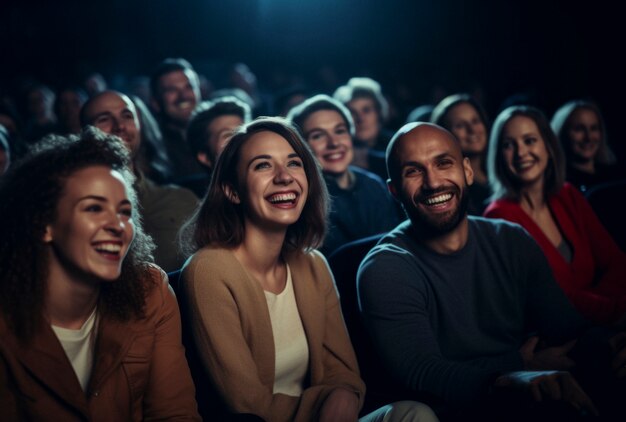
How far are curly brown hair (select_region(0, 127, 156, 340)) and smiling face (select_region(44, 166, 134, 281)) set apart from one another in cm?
2

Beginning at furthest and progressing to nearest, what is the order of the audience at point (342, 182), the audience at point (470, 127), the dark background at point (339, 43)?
the dark background at point (339, 43) < the audience at point (470, 127) < the audience at point (342, 182)

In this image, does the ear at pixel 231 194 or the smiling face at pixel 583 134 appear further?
the smiling face at pixel 583 134

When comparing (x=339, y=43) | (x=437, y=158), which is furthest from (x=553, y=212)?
(x=339, y=43)

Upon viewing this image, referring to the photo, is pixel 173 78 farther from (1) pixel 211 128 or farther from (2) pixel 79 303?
(2) pixel 79 303

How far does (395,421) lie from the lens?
169cm

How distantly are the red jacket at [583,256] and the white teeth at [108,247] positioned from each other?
5.91 ft

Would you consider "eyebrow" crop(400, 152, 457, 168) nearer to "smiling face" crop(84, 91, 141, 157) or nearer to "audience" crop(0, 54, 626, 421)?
"audience" crop(0, 54, 626, 421)

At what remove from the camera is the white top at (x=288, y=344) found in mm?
1934

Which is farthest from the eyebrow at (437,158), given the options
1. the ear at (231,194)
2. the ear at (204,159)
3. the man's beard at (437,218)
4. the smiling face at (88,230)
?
the ear at (204,159)

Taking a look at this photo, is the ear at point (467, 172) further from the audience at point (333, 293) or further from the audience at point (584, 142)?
the audience at point (584, 142)

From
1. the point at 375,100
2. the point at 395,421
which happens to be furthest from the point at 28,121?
the point at 395,421

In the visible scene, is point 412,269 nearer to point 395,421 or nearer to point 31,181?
point 395,421

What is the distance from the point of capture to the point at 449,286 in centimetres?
206

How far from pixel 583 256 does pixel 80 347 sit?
6.87ft
